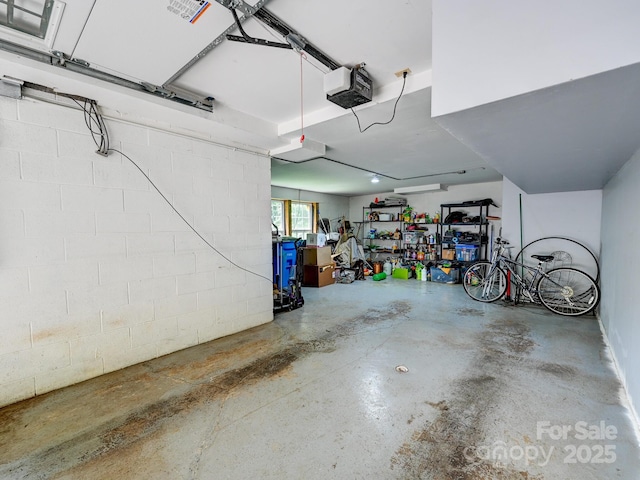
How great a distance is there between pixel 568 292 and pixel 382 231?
15.7 feet

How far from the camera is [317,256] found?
6184mm

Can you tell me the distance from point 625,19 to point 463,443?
6.66 ft

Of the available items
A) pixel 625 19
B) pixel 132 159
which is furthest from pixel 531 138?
pixel 132 159

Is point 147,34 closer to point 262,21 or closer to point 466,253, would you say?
point 262,21

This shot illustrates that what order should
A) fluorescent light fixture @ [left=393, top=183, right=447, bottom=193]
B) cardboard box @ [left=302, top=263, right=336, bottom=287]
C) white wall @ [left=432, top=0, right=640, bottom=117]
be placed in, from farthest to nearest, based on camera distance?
fluorescent light fixture @ [left=393, top=183, right=447, bottom=193]
cardboard box @ [left=302, top=263, right=336, bottom=287]
white wall @ [left=432, top=0, right=640, bottom=117]

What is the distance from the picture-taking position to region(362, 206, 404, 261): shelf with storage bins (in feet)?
26.3

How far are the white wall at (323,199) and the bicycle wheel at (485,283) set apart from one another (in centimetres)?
434

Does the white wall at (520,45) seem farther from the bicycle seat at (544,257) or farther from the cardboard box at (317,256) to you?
the cardboard box at (317,256)

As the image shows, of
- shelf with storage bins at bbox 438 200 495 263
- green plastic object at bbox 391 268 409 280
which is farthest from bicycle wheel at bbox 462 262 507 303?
green plastic object at bbox 391 268 409 280

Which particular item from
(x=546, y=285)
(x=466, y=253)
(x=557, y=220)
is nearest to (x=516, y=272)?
(x=546, y=285)

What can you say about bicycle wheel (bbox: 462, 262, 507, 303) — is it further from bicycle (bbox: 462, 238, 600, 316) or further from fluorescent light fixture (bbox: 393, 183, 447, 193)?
fluorescent light fixture (bbox: 393, 183, 447, 193)

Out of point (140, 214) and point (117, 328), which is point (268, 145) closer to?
point (140, 214)

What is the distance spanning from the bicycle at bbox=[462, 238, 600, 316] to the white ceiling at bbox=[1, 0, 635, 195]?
1.53 meters

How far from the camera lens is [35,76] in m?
1.88
